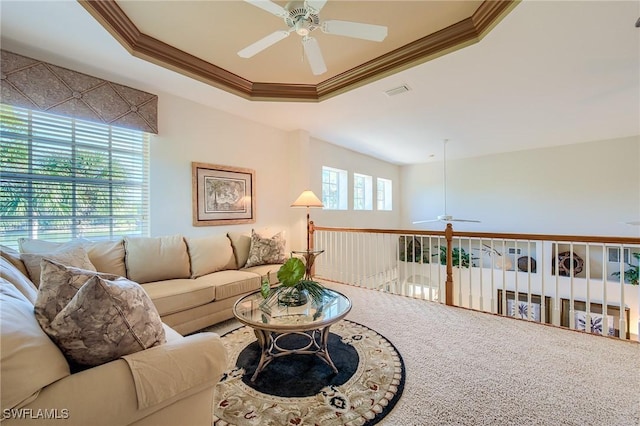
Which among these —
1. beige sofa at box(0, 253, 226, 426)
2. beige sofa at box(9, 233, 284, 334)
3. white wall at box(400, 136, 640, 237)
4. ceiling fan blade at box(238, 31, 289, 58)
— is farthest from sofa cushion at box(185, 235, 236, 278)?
white wall at box(400, 136, 640, 237)

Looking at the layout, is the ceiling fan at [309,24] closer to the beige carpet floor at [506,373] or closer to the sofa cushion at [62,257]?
the sofa cushion at [62,257]

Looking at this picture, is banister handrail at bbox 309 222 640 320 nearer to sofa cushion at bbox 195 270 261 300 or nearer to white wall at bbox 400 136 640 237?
sofa cushion at bbox 195 270 261 300

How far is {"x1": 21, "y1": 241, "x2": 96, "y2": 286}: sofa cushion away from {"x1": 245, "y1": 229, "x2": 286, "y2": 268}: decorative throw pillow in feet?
5.09

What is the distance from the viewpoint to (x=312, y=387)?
1788mm

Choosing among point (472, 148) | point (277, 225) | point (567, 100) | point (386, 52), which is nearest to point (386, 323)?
point (277, 225)

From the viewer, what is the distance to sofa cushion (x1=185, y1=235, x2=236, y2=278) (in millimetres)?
2948

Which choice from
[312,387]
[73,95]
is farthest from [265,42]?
[312,387]

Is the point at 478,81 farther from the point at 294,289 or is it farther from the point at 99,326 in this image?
the point at 99,326

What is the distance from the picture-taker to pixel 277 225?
457 cm

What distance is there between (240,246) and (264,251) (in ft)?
1.03

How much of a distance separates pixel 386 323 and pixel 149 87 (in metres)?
3.68

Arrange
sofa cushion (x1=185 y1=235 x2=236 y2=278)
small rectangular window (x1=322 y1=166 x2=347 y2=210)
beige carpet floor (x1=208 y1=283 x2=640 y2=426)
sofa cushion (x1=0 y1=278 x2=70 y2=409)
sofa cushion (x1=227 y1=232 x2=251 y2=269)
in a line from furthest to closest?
1. small rectangular window (x1=322 y1=166 x2=347 y2=210)
2. sofa cushion (x1=227 y1=232 x2=251 y2=269)
3. sofa cushion (x1=185 y1=235 x2=236 y2=278)
4. beige carpet floor (x1=208 y1=283 x2=640 y2=426)
5. sofa cushion (x1=0 y1=278 x2=70 y2=409)

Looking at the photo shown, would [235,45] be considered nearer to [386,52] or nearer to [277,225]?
[386,52]

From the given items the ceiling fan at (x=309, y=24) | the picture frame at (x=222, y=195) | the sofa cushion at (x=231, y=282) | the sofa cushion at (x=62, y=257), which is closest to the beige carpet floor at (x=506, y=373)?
the sofa cushion at (x=231, y=282)
